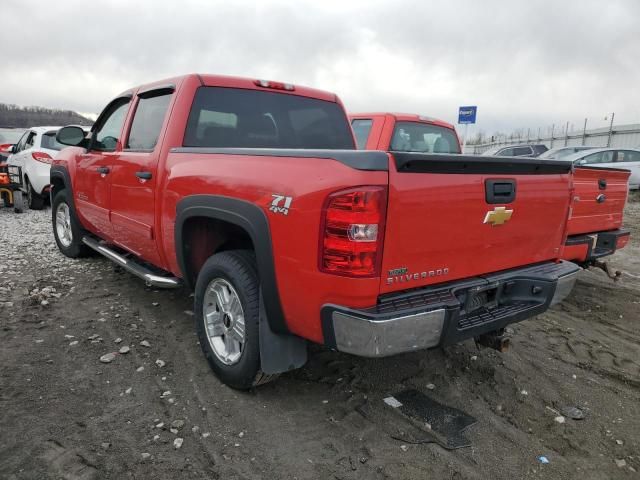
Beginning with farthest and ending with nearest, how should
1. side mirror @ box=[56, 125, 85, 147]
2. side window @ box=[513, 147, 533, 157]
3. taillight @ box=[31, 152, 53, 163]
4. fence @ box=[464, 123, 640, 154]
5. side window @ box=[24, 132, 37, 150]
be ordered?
fence @ box=[464, 123, 640, 154], side window @ box=[513, 147, 533, 157], side window @ box=[24, 132, 37, 150], taillight @ box=[31, 152, 53, 163], side mirror @ box=[56, 125, 85, 147]

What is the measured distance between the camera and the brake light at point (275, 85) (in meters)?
3.81

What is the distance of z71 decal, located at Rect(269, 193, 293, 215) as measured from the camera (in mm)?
2273

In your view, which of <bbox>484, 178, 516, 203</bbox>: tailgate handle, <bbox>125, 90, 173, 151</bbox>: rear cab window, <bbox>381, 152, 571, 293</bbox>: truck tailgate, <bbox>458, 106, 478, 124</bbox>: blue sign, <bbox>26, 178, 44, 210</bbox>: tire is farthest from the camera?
<bbox>458, 106, 478, 124</bbox>: blue sign

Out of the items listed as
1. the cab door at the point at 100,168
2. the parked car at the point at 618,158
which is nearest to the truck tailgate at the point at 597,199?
the cab door at the point at 100,168

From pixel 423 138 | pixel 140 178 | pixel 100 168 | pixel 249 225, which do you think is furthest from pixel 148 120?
pixel 423 138

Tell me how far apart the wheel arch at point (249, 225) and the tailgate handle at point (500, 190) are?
3.93ft

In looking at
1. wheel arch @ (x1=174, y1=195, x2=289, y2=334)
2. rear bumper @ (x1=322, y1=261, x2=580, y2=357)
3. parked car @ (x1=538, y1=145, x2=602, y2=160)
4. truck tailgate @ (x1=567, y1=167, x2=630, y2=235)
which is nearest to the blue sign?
parked car @ (x1=538, y1=145, x2=602, y2=160)

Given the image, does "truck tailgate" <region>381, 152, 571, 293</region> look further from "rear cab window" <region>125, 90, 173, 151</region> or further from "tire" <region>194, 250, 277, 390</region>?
"rear cab window" <region>125, 90, 173, 151</region>

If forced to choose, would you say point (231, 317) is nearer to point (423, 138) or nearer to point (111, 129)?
point (111, 129)

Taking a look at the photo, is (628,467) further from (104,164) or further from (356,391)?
(104,164)

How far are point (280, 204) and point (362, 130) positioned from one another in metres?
4.03

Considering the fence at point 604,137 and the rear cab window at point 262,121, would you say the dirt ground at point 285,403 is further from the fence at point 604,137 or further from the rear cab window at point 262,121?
the fence at point 604,137

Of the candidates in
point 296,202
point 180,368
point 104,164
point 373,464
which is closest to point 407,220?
point 296,202

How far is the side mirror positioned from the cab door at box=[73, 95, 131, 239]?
11cm
